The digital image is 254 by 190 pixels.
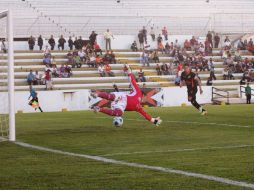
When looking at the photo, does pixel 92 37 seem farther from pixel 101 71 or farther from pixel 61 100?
pixel 61 100

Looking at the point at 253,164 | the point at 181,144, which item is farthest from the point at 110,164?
the point at 181,144

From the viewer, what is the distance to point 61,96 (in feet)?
138

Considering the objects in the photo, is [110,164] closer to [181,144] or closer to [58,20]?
[181,144]

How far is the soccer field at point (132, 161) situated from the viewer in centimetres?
791

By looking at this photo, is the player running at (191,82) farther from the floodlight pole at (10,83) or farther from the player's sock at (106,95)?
the floodlight pole at (10,83)

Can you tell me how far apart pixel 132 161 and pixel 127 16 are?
4689cm

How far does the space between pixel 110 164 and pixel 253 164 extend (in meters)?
2.06

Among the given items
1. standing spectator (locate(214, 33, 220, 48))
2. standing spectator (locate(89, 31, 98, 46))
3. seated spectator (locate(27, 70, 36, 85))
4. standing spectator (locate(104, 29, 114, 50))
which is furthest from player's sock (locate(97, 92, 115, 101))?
standing spectator (locate(214, 33, 220, 48))

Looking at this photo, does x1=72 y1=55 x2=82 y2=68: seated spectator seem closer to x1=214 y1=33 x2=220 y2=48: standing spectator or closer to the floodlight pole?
x1=214 y1=33 x2=220 y2=48: standing spectator

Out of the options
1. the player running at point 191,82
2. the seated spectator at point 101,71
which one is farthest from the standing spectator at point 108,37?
the player running at point 191,82

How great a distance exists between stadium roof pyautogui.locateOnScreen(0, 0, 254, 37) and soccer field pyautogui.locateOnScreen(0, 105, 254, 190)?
36.9 metres

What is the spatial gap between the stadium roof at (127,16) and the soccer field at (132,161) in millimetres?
36863

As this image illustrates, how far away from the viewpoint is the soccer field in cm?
791

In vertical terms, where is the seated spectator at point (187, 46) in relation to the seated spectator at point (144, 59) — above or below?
above
